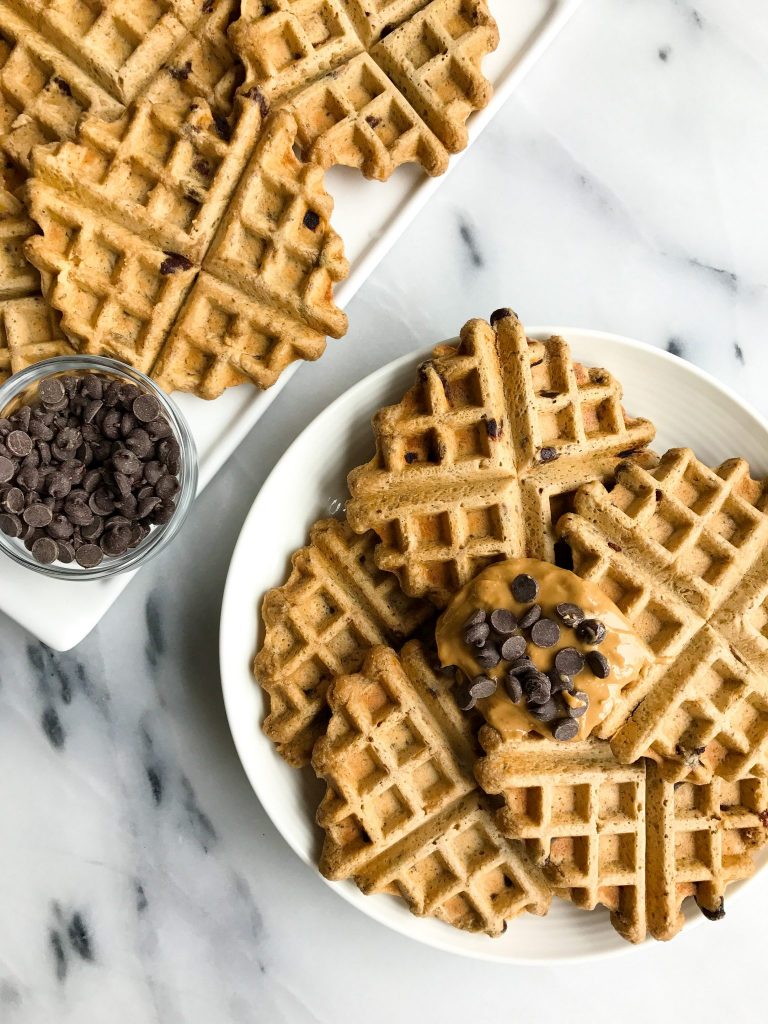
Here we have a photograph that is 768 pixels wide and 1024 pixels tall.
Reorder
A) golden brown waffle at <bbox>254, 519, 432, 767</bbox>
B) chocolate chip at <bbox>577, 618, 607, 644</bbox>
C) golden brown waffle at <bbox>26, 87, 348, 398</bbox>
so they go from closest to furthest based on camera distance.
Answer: chocolate chip at <bbox>577, 618, 607, 644</bbox>
golden brown waffle at <bbox>26, 87, 348, 398</bbox>
golden brown waffle at <bbox>254, 519, 432, 767</bbox>

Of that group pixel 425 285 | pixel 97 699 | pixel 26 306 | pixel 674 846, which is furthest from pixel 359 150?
pixel 674 846

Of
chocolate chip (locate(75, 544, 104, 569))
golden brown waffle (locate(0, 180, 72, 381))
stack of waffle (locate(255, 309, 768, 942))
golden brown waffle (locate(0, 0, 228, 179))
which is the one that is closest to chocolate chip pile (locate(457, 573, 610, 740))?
stack of waffle (locate(255, 309, 768, 942))

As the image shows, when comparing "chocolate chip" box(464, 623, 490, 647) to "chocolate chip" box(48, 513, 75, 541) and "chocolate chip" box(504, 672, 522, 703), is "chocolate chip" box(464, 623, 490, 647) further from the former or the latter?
"chocolate chip" box(48, 513, 75, 541)

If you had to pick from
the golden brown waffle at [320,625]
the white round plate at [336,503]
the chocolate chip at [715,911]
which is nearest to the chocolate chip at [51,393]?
the white round plate at [336,503]

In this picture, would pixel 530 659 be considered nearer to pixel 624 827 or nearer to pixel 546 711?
pixel 546 711

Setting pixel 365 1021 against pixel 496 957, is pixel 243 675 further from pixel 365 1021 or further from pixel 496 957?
pixel 365 1021

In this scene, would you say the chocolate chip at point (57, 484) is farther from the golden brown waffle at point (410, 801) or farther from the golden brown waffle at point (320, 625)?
the golden brown waffle at point (410, 801)
